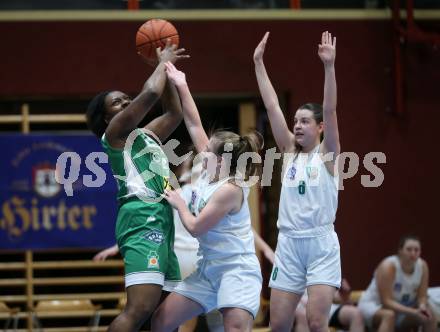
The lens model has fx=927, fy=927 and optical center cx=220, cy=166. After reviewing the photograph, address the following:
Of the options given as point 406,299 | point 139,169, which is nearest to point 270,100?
point 139,169

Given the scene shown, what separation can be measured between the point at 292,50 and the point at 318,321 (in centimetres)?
443

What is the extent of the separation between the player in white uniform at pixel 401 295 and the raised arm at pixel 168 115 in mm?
3277

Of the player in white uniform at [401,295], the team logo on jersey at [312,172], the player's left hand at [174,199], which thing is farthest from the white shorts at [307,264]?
the player in white uniform at [401,295]

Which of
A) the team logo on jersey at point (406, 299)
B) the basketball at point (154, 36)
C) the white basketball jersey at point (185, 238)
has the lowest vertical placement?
the team logo on jersey at point (406, 299)

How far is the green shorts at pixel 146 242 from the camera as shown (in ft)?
16.7

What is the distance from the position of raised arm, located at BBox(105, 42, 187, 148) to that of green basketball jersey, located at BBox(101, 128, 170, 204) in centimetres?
7

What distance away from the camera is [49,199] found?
9.10 metres

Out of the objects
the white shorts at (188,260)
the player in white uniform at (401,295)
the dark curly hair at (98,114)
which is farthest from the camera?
the player in white uniform at (401,295)

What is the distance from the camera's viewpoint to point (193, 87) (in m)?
9.15

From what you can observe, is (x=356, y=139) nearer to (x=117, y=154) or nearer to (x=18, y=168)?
(x=18, y=168)

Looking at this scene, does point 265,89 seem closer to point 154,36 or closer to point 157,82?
point 154,36

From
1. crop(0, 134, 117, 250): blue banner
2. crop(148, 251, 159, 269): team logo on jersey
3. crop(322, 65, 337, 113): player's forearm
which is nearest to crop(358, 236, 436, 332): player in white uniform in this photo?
crop(0, 134, 117, 250): blue banner

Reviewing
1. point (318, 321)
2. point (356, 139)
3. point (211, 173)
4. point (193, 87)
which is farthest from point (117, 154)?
point (356, 139)

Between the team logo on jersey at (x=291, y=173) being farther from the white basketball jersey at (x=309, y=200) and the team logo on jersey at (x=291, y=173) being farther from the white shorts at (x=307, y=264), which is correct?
the white shorts at (x=307, y=264)
